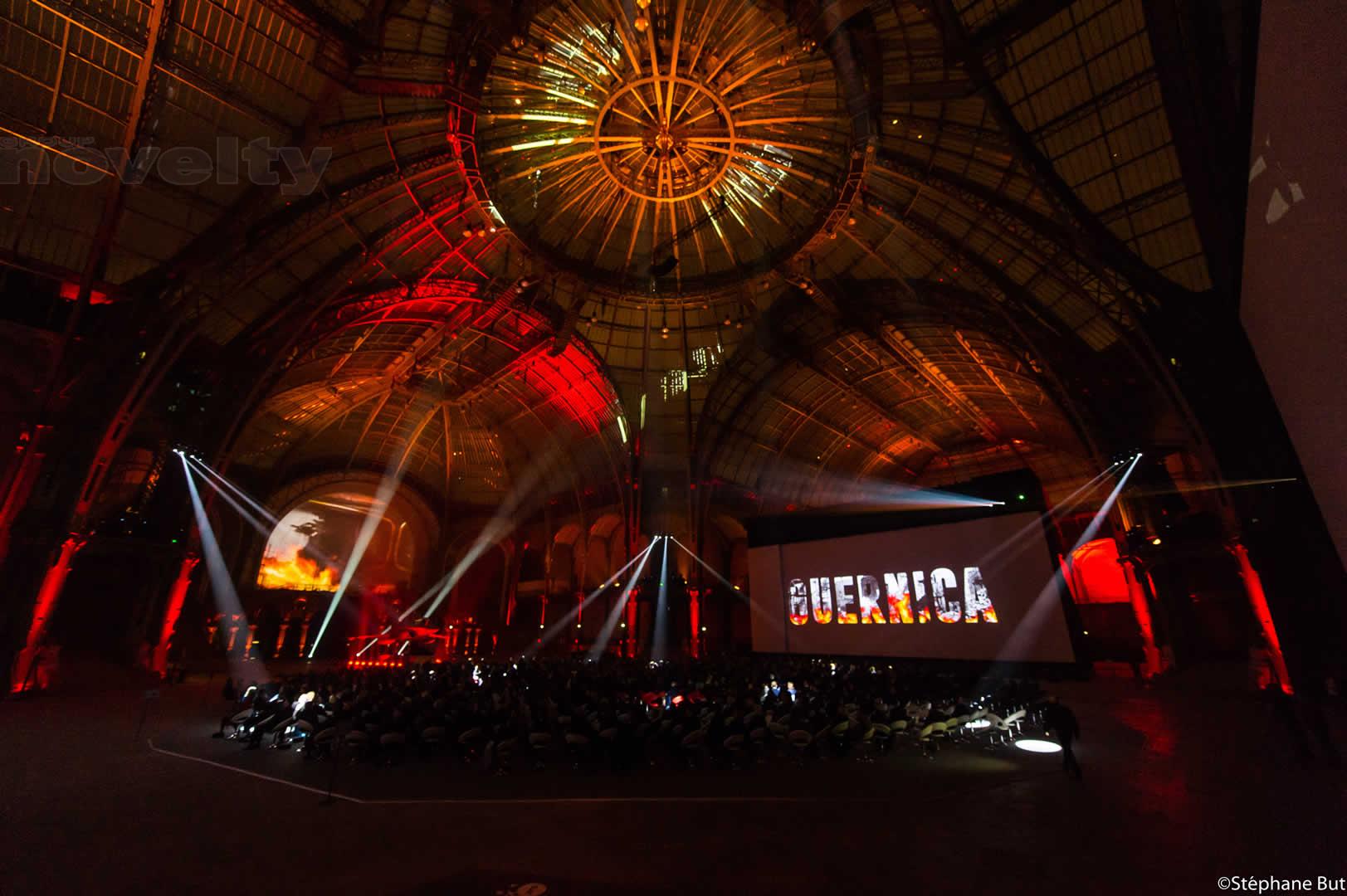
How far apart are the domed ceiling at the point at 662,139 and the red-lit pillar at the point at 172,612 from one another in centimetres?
2138

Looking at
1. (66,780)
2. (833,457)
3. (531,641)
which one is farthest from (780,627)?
(66,780)

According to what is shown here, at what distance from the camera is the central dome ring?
21219 millimetres

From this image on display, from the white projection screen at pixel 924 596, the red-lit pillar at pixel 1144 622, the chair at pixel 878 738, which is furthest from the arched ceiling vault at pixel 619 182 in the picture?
the chair at pixel 878 738

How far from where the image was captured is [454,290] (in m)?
28.5

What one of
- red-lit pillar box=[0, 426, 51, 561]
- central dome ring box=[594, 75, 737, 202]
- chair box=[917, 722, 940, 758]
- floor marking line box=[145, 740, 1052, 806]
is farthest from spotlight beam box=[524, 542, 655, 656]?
floor marking line box=[145, 740, 1052, 806]

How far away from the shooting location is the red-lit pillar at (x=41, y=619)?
17.5m

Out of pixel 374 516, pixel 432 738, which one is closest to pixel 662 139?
pixel 432 738

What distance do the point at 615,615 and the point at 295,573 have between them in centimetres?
2468

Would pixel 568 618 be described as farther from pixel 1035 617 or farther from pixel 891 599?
pixel 1035 617

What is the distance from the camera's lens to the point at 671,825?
284 inches

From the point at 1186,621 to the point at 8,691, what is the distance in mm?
46115

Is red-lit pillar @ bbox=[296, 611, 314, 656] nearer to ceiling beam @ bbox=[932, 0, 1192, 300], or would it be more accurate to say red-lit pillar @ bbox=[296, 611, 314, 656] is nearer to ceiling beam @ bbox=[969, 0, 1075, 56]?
ceiling beam @ bbox=[932, 0, 1192, 300]

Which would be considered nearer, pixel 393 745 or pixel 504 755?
pixel 504 755

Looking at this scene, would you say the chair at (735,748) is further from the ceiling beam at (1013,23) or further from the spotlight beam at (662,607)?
the spotlight beam at (662,607)
